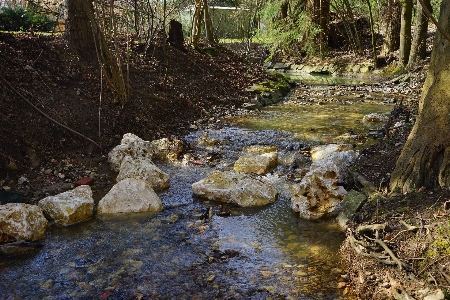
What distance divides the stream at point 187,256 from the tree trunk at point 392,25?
44.9ft

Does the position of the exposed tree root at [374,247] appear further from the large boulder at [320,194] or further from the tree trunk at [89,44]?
the tree trunk at [89,44]

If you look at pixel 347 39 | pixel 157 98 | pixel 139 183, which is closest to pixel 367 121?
pixel 157 98

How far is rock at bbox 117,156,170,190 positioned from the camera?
18.1 ft

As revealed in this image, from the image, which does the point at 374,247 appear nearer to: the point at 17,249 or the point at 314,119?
the point at 17,249

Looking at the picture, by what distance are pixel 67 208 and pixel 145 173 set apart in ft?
4.01

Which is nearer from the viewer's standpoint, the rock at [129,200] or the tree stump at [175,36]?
the rock at [129,200]

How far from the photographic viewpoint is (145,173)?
18.2 feet

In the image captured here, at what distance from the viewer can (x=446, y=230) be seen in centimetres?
312

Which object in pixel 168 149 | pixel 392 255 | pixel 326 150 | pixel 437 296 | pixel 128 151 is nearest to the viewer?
pixel 437 296

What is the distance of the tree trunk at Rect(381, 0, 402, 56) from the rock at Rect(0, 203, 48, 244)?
15967mm

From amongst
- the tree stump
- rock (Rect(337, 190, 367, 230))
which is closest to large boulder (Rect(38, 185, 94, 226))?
rock (Rect(337, 190, 367, 230))

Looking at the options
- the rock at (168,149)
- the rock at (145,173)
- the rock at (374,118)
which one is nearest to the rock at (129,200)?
the rock at (145,173)

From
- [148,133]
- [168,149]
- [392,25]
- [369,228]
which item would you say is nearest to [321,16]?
[392,25]

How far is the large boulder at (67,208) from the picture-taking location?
4551 millimetres
